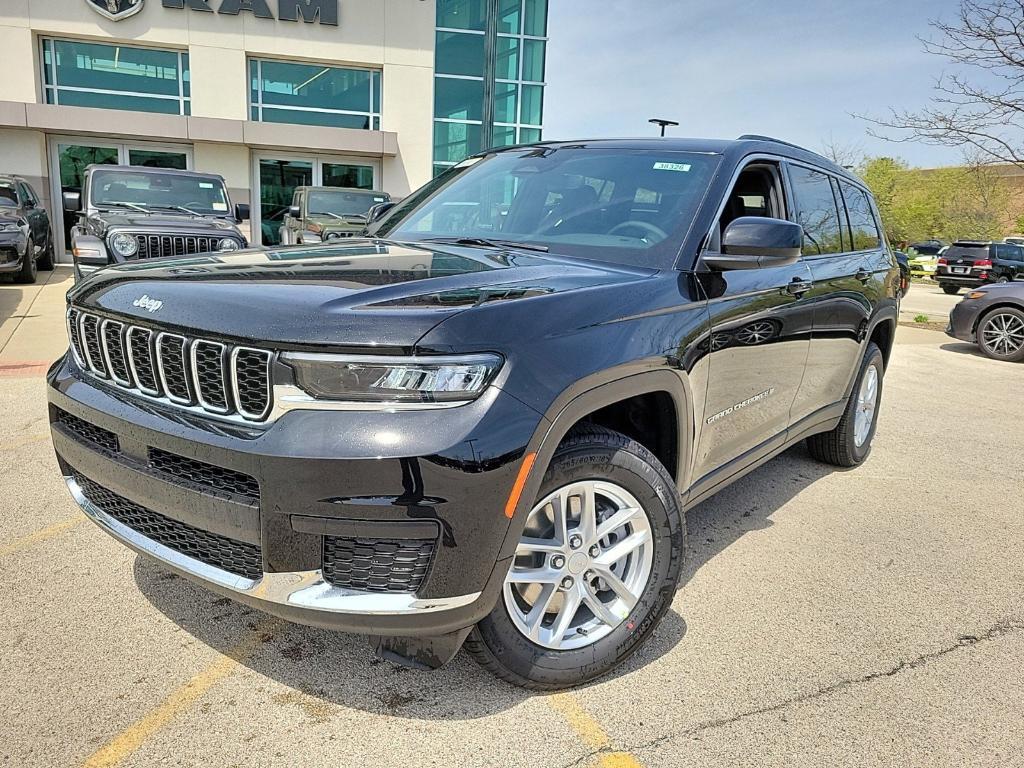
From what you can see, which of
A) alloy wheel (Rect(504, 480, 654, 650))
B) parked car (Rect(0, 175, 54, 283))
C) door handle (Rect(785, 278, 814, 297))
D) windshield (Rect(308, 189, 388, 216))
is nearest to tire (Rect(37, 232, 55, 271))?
parked car (Rect(0, 175, 54, 283))

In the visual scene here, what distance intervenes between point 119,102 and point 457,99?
871 centimetres

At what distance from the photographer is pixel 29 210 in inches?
544

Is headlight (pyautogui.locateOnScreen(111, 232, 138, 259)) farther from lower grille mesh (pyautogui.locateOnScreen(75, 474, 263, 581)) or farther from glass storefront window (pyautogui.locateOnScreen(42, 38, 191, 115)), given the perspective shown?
glass storefront window (pyautogui.locateOnScreen(42, 38, 191, 115))

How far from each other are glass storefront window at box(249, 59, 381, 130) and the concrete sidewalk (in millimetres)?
8650

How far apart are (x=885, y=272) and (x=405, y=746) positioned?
4.26m

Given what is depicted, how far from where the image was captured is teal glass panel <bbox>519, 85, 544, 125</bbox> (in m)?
22.0

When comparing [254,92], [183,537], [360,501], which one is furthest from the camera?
[254,92]

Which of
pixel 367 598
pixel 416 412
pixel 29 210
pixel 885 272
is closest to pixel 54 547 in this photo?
pixel 367 598

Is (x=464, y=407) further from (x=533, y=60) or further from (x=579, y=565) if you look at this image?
(x=533, y=60)

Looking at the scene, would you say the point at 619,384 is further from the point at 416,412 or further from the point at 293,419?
the point at 293,419

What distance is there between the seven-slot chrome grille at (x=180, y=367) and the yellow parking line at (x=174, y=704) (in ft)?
3.07

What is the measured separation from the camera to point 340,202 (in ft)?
47.9

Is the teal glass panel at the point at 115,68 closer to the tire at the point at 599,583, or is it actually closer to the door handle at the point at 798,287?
the door handle at the point at 798,287

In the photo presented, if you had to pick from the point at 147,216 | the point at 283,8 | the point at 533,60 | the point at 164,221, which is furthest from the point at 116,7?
the point at 164,221
